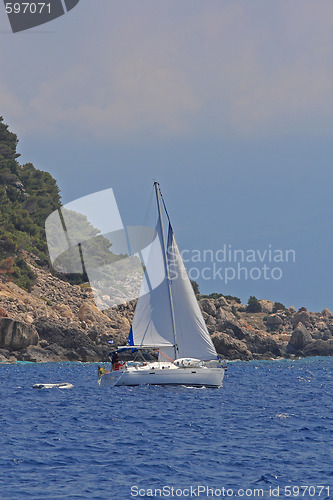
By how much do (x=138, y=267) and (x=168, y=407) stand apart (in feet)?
387

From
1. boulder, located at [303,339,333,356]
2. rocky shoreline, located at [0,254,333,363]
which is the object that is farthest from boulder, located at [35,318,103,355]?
boulder, located at [303,339,333,356]

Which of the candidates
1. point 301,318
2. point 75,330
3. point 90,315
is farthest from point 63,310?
point 301,318

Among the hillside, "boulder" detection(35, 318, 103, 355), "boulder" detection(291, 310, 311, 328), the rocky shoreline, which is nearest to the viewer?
the rocky shoreline

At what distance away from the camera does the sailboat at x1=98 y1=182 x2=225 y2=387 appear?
146 ft

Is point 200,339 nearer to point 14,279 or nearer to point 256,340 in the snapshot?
point 14,279

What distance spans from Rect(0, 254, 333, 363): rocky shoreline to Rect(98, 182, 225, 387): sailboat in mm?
41253

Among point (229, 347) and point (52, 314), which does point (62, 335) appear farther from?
point (229, 347)

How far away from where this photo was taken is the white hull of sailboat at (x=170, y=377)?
141 feet

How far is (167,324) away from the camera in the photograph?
45438 mm

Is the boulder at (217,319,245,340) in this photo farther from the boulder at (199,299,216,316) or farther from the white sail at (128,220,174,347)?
the white sail at (128,220,174,347)

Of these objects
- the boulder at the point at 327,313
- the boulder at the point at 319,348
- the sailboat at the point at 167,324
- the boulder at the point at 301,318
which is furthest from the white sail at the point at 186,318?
the boulder at the point at 327,313

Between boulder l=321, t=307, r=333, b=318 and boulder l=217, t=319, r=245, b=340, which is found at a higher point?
boulder l=321, t=307, r=333, b=318

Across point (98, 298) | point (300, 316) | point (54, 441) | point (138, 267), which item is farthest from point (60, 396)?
point (300, 316)

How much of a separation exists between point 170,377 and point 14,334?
151ft
